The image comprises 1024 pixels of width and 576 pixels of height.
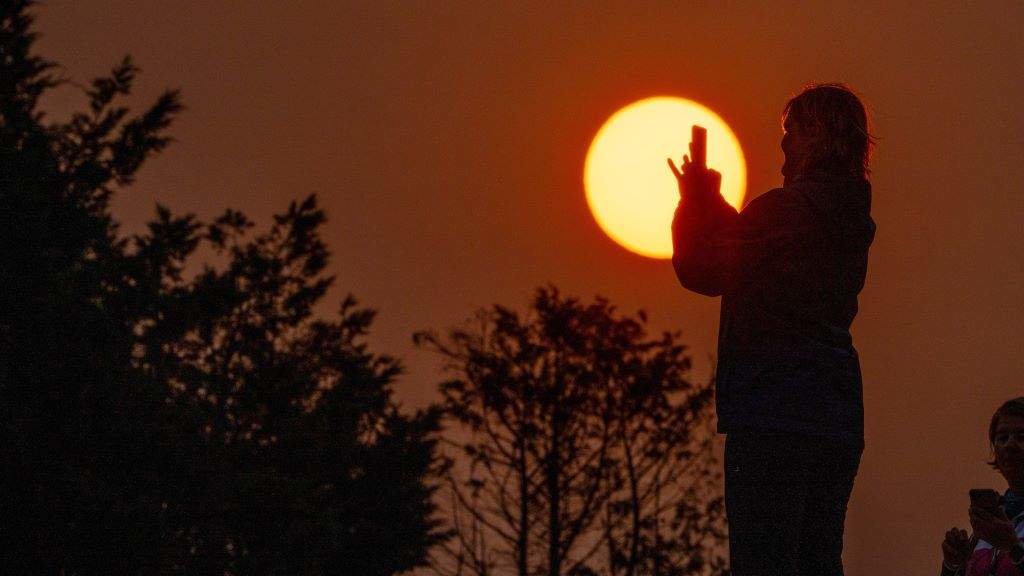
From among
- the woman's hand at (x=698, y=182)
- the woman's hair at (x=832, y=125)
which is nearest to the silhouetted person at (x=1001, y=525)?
the woman's hair at (x=832, y=125)

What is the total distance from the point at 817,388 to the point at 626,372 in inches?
1118

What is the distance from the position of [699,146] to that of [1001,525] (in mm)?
1430

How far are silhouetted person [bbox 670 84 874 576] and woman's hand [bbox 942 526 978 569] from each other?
72cm

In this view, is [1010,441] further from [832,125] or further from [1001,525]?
[832,125]

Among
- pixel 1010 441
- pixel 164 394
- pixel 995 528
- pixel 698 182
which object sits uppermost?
pixel 164 394

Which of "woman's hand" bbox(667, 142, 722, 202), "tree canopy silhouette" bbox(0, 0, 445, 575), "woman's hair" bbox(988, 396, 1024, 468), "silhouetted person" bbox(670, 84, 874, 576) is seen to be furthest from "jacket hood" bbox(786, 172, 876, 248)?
"tree canopy silhouette" bbox(0, 0, 445, 575)

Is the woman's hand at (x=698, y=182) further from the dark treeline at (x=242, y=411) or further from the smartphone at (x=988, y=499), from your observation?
the dark treeline at (x=242, y=411)

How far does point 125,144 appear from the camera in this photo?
34.8 meters

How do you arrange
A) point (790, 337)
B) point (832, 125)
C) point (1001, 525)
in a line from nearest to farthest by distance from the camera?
1. point (790, 337)
2. point (1001, 525)
3. point (832, 125)

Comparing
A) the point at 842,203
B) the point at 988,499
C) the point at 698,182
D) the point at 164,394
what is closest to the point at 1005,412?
the point at 988,499

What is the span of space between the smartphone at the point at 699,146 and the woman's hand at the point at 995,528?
133 centimetres

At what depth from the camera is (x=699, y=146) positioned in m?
4.05

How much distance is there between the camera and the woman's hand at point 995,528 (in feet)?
13.0

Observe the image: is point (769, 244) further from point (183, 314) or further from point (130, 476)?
point (183, 314)
